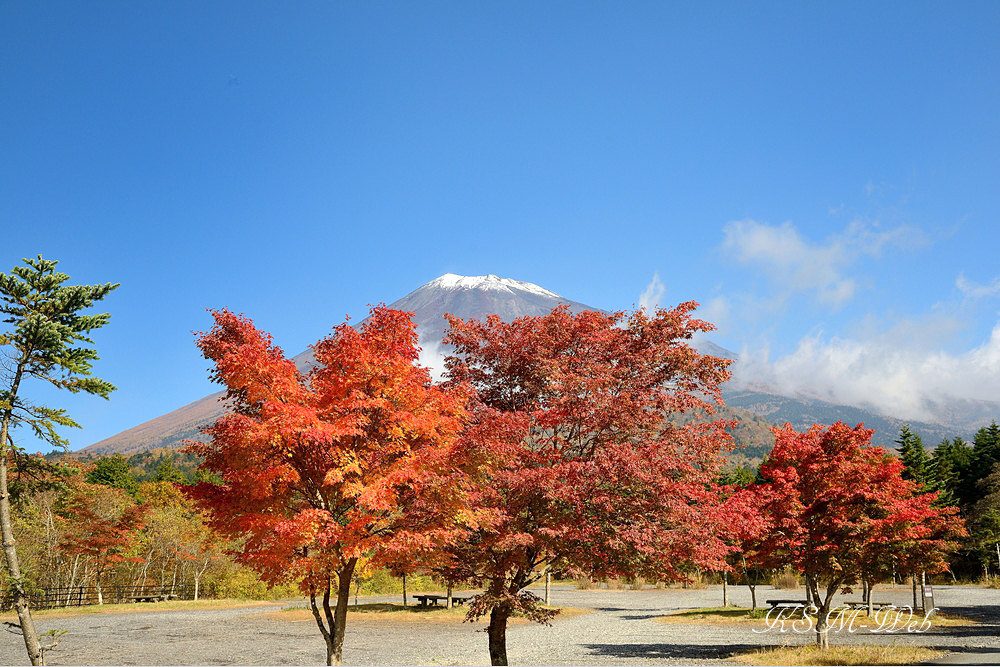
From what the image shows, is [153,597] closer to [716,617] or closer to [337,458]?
[716,617]

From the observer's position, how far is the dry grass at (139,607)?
3503cm

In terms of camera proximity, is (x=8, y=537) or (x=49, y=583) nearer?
(x=8, y=537)

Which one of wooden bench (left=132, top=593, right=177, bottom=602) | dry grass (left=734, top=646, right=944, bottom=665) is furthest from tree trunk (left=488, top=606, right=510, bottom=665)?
wooden bench (left=132, top=593, right=177, bottom=602)

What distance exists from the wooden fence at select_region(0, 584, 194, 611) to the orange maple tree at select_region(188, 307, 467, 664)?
35245 millimetres

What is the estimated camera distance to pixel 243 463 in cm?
1052

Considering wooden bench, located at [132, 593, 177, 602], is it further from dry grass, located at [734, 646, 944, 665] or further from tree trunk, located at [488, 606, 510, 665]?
dry grass, located at [734, 646, 944, 665]

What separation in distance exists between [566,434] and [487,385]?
75.8 inches

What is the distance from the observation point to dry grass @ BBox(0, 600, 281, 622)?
115 feet

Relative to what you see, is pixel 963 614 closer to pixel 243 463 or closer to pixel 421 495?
pixel 421 495

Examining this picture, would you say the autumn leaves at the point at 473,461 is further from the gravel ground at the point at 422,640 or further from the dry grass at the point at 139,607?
the dry grass at the point at 139,607

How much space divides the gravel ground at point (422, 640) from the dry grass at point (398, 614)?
90 cm

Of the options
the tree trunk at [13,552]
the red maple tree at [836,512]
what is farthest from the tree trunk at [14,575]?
the red maple tree at [836,512]

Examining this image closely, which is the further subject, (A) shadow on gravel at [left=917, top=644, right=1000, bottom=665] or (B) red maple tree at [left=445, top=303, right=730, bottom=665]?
(A) shadow on gravel at [left=917, top=644, right=1000, bottom=665]

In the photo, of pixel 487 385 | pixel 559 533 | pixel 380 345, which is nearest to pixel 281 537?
pixel 380 345
